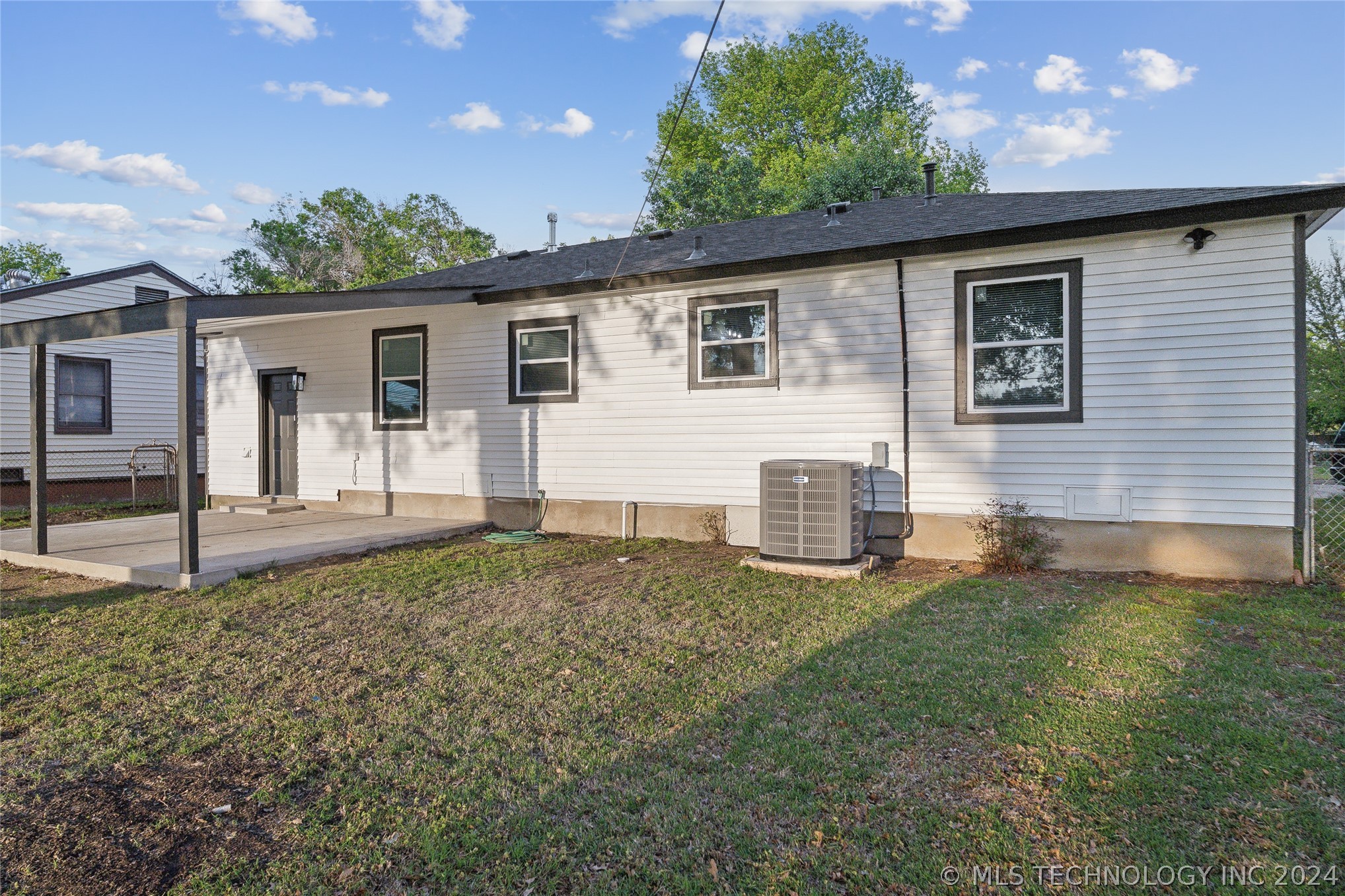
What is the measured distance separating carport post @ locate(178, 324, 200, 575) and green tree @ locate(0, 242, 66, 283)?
34623 mm

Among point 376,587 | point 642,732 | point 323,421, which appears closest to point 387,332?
point 323,421

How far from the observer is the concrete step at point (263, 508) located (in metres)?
10.4

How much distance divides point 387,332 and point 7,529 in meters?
5.57

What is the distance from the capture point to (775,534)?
21.3ft

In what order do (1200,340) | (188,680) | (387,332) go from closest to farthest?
1. (188,680)
2. (1200,340)
3. (387,332)

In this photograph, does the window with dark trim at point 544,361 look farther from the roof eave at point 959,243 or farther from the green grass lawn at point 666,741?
the green grass lawn at point 666,741

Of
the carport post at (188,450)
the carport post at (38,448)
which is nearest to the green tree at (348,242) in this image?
the carport post at (38,448)

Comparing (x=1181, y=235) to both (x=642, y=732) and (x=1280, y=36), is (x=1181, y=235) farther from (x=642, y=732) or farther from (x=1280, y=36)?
(x=642, y=732)

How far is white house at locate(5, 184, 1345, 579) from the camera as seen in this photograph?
18.9 ft

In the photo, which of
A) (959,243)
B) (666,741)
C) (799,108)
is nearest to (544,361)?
(959,243)

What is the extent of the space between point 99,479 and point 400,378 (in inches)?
350

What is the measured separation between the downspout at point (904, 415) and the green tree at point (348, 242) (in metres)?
29.7

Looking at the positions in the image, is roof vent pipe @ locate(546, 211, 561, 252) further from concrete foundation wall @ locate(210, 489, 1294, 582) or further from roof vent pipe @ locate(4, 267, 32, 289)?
roof vent pipe @ locate(4, 267, 32, 289)

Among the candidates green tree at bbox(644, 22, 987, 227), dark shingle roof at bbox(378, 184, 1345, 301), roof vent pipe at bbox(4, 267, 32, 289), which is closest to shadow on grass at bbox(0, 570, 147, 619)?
dark shingle roof at bbox(378, 184, 1345, 301)
